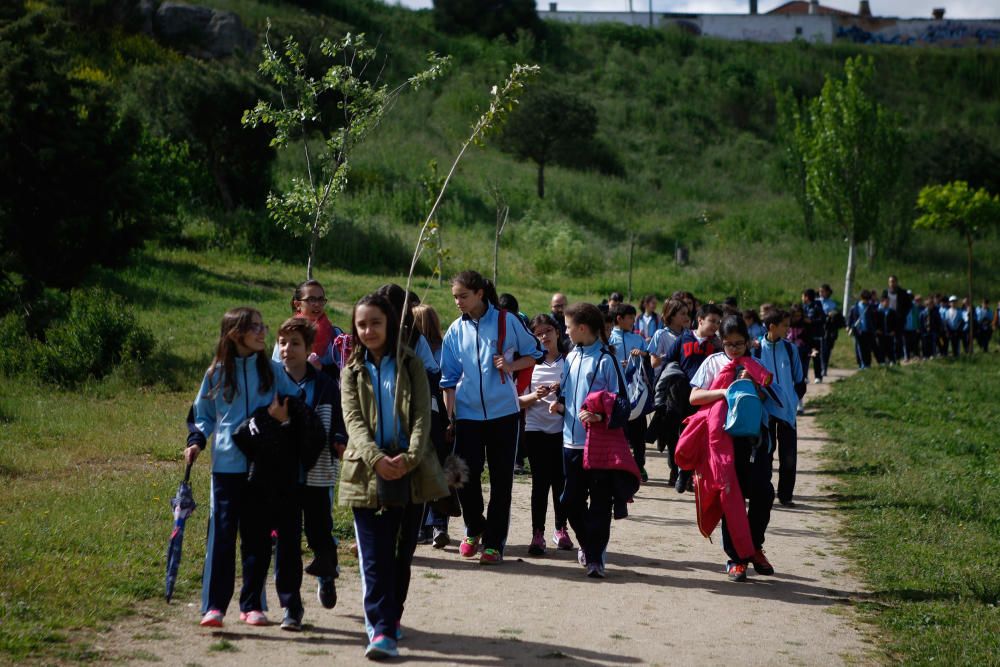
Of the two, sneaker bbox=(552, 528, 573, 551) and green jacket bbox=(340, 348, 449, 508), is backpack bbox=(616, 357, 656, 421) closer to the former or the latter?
sneaker bbox=(552, 528, 573, 551)

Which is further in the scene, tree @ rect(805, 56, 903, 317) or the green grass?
tree @ rect(805, 56, 903, 317)

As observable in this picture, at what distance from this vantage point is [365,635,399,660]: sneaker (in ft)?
18.8

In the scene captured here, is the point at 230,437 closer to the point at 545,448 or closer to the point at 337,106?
the point at 545,448

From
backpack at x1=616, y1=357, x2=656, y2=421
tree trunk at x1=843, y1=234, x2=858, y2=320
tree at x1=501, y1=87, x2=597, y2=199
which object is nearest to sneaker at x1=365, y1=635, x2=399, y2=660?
backpack at x1=616, y1=357, x2=656, y2=421

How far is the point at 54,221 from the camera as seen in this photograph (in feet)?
60.5

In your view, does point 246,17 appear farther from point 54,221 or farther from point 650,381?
point 650,381

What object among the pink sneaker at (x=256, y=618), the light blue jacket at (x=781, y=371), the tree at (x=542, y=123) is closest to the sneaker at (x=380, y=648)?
the pink sneaker at (x=256, y=618)

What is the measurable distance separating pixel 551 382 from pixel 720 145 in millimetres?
59997

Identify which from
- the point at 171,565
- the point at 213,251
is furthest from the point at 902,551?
the point at 213,251

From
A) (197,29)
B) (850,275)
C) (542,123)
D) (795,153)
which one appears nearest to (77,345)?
(850,275)

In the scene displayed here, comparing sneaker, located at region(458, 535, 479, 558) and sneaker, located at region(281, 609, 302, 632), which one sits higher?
sneaker, located at region(281, 609, 302, 632)

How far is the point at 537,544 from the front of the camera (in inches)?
336

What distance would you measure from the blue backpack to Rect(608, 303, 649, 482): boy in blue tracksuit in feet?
10.5

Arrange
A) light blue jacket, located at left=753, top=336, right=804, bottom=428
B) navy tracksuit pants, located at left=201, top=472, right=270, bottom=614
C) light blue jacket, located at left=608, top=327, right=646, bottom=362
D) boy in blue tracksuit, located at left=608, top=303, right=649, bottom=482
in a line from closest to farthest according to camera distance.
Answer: navy tracksuit pants, located at left=201, top=472, right=270, bottom=614 < light blue jacket, located at left=753, top=336, right=804, bottom=428 < boy in blue tracksuit, located at left=608, top=303, right=649, bottom=482 < light blue jacket, located at left=608, top=327, right=646, bottom=362
